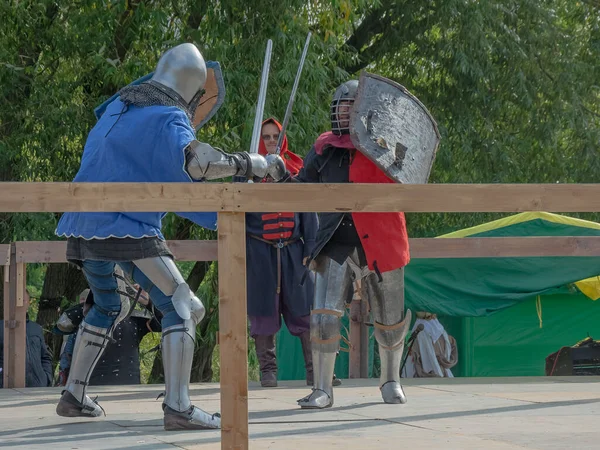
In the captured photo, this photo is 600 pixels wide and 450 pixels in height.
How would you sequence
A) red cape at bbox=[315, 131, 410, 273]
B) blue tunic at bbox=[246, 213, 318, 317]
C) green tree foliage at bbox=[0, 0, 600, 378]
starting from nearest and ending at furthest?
1. red cape at bbox=[315, 131, 410, 273]
2. blue tunic at bbox=[246, 213, 318, 317]
3. green tree foliage at bbox=[0, 0, 600, 378]

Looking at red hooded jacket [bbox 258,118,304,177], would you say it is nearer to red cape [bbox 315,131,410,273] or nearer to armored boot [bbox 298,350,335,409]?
red cape [bbox 315,131,410,273]

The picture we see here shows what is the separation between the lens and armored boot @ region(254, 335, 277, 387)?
7496 millimetres

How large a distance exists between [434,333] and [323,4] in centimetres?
327

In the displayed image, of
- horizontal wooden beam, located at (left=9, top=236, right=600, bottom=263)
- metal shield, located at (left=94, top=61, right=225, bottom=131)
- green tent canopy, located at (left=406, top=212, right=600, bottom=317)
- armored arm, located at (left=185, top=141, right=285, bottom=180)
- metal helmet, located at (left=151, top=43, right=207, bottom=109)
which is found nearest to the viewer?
armored arm, located at (left=185, top=141, right=285, bottom=180)

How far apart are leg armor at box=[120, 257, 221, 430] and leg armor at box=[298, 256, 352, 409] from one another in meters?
1.00

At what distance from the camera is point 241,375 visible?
3736mm

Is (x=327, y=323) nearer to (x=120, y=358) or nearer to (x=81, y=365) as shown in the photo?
(x=81, y=365)

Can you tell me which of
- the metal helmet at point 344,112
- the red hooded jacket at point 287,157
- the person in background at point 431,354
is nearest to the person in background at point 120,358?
the red hooded jacket at point 287,157

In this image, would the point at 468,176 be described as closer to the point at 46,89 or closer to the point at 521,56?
the point at 521,56

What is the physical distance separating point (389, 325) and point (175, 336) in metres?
1.52

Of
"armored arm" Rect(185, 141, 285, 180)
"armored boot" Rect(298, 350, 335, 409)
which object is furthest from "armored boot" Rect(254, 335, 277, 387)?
"armored arm" Rect(185, 141, 285, 180)

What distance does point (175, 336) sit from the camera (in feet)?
15.6

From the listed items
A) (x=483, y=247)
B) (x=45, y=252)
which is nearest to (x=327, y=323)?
(x=483, y=247)

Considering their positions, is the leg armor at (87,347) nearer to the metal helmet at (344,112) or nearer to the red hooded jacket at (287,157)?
the metal helmet at (344,112)
